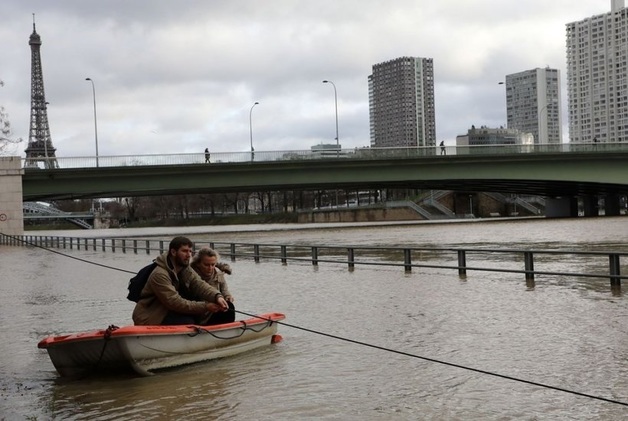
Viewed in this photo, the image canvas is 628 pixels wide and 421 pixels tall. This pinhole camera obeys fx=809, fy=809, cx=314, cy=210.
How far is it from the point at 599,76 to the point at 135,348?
560 ft

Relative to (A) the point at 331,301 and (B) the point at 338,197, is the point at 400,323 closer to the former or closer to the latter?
(A) the point at 331,301

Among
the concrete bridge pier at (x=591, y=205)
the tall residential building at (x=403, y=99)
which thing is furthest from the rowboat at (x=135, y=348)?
the tall residential building at (x=403, y=99)

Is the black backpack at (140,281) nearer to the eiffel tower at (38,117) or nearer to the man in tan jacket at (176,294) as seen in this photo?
the man in tan jacket at (176,294)

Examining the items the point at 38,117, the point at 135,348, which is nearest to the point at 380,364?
the point at 135,348

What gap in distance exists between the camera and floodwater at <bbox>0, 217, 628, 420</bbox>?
8039 mm

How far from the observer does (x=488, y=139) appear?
547ft

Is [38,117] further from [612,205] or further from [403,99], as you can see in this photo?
[612,205]

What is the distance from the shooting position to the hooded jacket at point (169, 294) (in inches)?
392

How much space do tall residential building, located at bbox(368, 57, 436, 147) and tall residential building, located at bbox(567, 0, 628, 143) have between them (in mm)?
32158

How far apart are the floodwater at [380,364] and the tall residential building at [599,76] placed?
14614 cm

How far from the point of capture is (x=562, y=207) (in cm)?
10212

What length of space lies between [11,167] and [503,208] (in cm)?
9124

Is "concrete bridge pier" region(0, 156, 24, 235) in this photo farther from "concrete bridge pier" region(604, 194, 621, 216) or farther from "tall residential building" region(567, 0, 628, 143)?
"tall residential building" region(567, 0, 628, 143)

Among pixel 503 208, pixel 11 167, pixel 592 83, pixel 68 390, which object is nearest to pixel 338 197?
pixel 503 208
